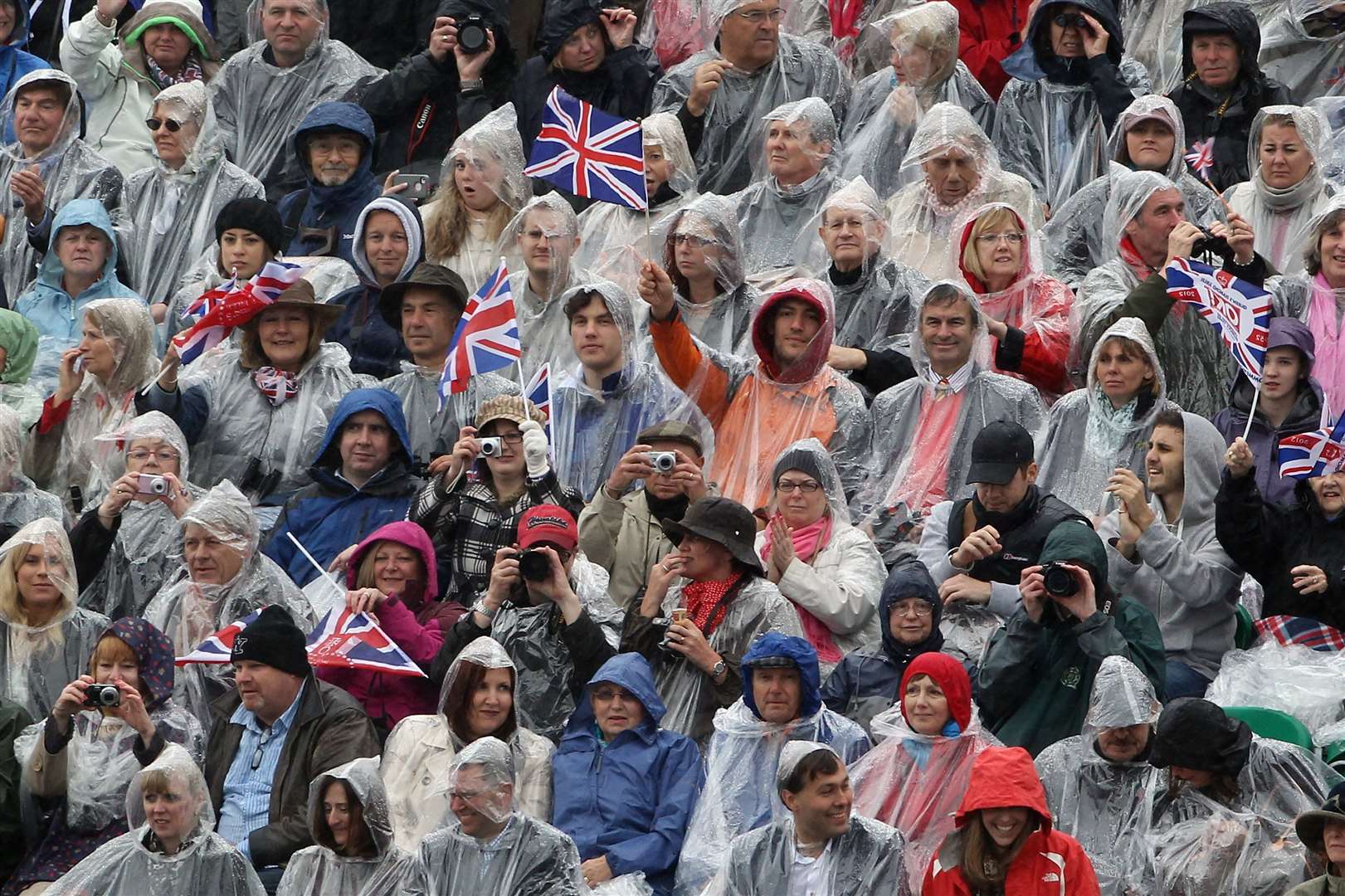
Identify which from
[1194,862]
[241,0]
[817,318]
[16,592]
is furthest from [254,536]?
[241,0]

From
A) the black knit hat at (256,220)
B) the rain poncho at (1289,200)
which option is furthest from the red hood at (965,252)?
the black knit hat at (256,220)

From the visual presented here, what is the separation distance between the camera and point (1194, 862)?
11.1 metres

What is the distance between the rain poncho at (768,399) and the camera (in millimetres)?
13758

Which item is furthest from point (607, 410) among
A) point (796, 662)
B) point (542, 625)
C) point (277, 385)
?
point (796, 662)

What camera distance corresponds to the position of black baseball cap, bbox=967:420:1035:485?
487 inches

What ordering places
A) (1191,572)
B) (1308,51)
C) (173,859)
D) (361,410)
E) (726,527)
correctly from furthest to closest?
(1308,51) < (361,410) < (1191,572) < (726,527) < (173,859)

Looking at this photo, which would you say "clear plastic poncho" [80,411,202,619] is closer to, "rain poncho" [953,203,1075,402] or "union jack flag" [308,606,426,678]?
"union jack flag" [308,606,426,678]

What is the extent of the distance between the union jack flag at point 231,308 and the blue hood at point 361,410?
3.15 feet

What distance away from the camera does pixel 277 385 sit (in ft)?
47.3

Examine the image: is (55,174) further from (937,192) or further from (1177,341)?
(1177,341)

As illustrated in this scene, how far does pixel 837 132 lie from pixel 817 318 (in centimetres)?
241

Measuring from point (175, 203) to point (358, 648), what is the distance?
4.91m

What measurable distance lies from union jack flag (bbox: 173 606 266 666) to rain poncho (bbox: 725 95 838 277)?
3748 millimetres

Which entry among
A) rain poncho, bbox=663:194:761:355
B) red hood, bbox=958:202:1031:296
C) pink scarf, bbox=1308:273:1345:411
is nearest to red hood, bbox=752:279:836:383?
rain poncho, bbox=663:194:761:355
